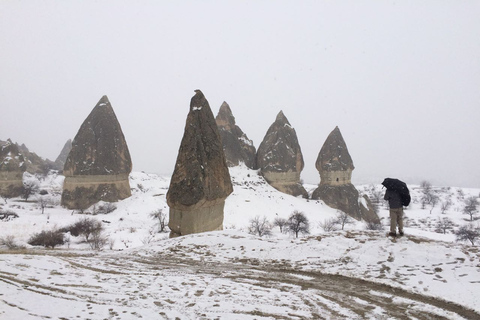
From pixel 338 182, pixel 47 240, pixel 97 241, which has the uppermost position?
pixel 338 182

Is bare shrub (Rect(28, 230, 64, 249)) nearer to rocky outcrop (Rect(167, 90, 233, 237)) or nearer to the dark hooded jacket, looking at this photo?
rocky outcrop (Rect(167, 90, 233, 237))

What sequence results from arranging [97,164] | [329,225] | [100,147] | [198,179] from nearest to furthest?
[198,179]
[329,225]
[97,164]
[100,147]

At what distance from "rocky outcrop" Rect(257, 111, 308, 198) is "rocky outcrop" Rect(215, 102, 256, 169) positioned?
161 centimetres

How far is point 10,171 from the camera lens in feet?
95.3

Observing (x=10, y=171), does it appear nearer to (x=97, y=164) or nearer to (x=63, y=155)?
(x=97, y=164)

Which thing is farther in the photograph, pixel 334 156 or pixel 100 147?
pixel 334 156

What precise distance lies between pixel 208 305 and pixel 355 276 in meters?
2.87

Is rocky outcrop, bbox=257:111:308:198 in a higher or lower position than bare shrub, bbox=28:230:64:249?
higher

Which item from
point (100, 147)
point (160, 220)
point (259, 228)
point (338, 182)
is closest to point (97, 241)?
point (160, 220)

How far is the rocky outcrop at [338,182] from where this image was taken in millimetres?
31125

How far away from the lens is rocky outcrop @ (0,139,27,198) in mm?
28719

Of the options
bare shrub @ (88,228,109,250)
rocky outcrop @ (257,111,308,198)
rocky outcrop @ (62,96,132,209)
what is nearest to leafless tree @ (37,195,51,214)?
rocky outcrop @ (62,96,132,209)

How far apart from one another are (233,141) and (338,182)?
12.4 m

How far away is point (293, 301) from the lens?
427 cm
